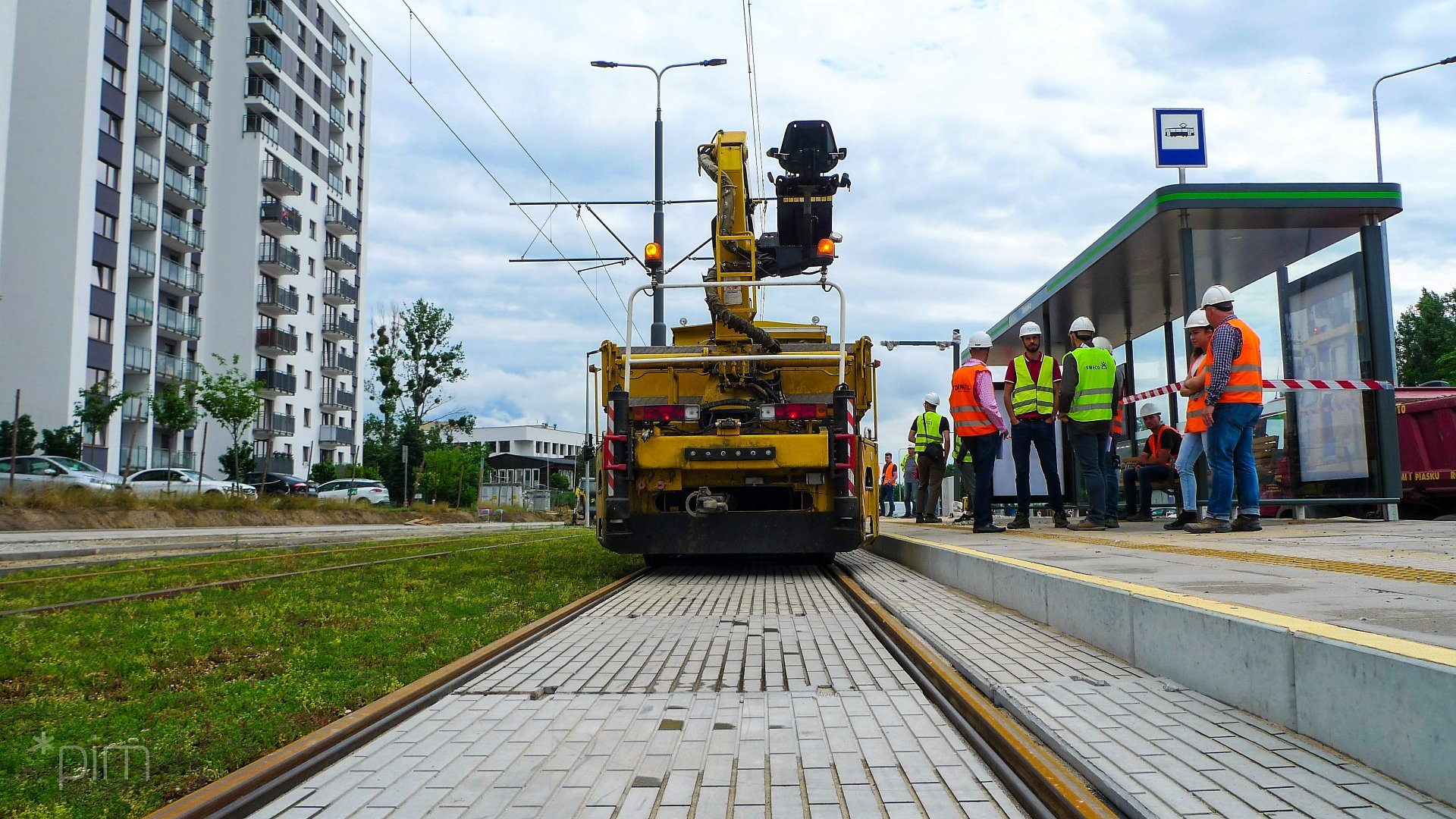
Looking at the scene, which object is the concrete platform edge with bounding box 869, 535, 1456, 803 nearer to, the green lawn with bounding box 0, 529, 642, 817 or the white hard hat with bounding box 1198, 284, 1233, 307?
the green lawn with bounding box 0, 529, 642, 817

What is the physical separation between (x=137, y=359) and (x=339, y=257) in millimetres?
20624

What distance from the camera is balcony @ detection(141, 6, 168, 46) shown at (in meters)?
43.2

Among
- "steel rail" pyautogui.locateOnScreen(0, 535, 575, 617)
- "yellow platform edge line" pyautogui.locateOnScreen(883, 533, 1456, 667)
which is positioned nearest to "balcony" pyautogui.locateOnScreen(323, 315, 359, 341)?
"steel rail" pyautogui.locateOnScreen(0, 535, 575, 617)

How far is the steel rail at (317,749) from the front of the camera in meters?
2.68

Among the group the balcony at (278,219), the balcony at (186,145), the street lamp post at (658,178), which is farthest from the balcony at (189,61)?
the street lamp post at (658,178)

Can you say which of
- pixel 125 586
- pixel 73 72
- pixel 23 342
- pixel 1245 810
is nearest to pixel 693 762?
pixel 1245 810

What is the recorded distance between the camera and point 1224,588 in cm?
459

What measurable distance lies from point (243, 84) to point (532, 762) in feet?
184

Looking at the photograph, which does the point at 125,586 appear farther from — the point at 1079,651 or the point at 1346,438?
the point at 1346,438

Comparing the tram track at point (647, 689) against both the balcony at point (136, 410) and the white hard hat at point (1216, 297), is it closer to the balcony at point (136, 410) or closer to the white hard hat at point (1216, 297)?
the white hard hat at point (1216, 297)

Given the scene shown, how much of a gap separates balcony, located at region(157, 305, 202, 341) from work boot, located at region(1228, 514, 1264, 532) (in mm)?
45700

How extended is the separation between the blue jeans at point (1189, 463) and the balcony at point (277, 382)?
1979 inches

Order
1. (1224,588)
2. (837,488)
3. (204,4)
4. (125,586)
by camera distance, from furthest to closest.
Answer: (204,4) → (837,488) → (125,586) → (1224,588)

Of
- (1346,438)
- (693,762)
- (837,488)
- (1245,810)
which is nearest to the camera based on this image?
(1245,810)
